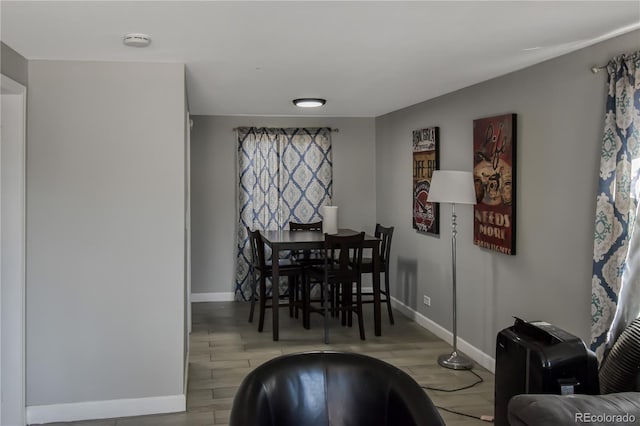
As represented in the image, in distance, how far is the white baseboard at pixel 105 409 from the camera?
11.6 ft

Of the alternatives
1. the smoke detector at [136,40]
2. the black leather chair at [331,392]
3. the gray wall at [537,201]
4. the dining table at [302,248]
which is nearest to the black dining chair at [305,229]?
the dining table at [302,248]

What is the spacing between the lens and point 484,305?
179 inches

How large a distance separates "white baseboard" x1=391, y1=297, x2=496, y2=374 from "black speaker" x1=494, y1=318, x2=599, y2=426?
130 cm

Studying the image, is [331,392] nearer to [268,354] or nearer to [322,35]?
[322,35]

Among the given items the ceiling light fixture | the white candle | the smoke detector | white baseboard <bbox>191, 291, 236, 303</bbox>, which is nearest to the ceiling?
the smoke detector

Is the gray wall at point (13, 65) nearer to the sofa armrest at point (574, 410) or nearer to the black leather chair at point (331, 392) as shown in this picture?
the black leather chair at point (331, 392)

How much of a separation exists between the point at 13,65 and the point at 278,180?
4.02m

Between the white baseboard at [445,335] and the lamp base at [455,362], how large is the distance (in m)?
0.08

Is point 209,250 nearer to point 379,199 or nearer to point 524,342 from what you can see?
point 379,199

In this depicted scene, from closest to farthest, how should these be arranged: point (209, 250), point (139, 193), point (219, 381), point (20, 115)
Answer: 1. point (20, 115)
2. point (139, 193)
3. point (219, 381)
4. point (209, 250)

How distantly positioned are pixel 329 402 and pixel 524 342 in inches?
51.4

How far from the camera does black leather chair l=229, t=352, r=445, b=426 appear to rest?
2.04 m

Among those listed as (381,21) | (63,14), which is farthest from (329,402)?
(63,14)

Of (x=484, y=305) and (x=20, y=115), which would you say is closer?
(x=20, y=115)
